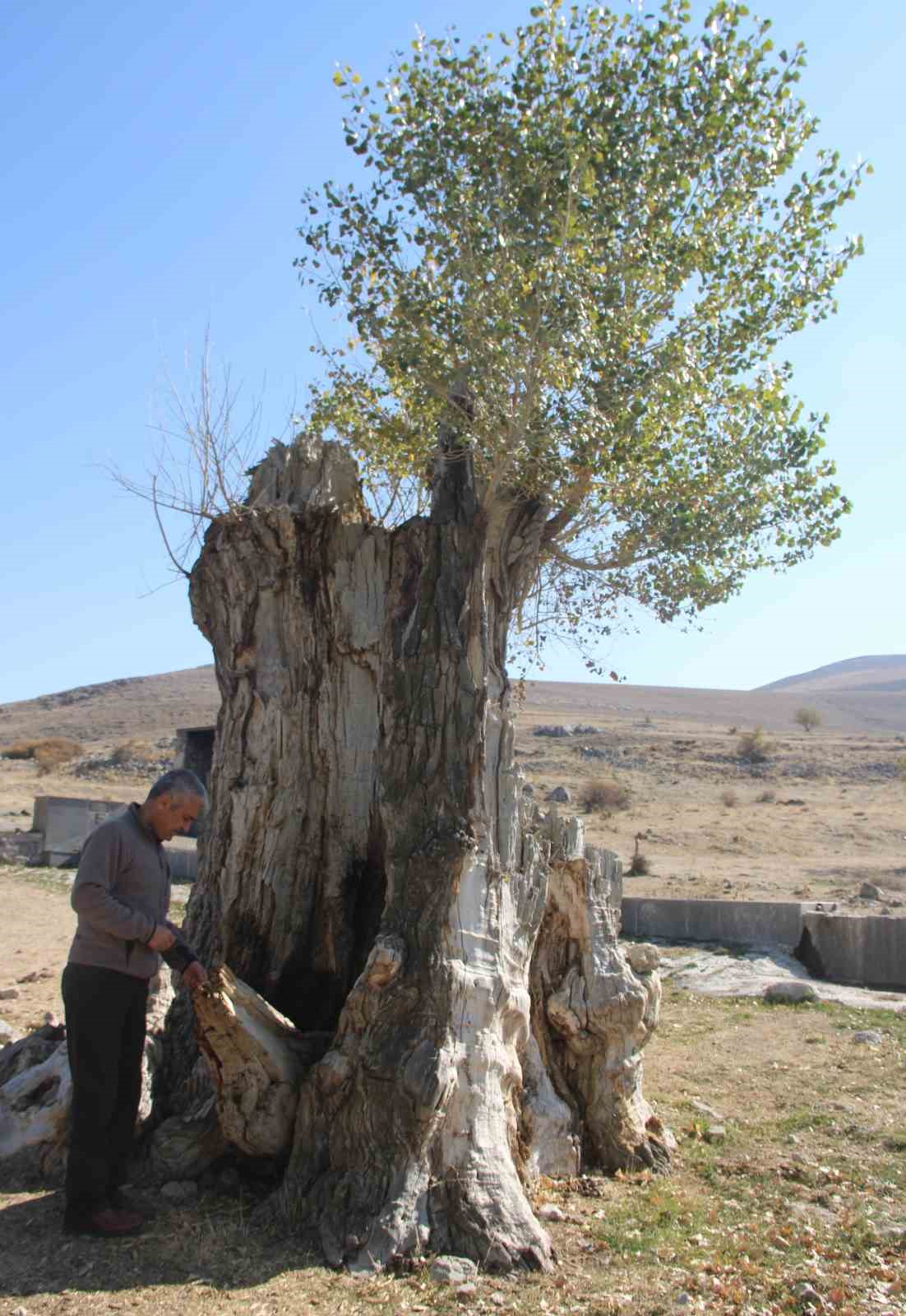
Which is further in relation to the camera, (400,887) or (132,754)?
(132,754)

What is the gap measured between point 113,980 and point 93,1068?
1.19 ft

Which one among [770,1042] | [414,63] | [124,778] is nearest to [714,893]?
[770,1042]

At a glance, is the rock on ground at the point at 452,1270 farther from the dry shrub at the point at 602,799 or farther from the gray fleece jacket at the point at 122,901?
the dry shrub at the point at 602,799

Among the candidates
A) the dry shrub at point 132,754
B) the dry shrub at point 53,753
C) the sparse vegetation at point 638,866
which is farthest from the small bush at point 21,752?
the sparse vegetation at point 638,866

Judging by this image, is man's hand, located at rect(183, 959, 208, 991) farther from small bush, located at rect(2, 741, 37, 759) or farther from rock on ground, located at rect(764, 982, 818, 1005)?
small bush, located at rect(2, 741, 37, 759)

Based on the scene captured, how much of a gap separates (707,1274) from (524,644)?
4730mm

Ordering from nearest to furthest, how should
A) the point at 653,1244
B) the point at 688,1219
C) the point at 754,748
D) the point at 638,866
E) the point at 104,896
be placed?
1. the point at 104,896
2. the point at 653,1244
3. the point at 688,1219
4. the point at 638,866
5. the point at 754,748

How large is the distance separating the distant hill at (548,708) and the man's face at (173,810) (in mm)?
41162

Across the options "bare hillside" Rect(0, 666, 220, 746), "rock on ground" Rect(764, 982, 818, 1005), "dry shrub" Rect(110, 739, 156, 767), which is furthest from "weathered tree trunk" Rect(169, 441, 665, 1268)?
"bare hillside" Rect(0, 666, 220, 746)

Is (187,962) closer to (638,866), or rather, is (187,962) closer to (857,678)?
(638,866)

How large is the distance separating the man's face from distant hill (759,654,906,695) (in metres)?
123

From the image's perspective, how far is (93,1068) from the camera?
4.80 meters

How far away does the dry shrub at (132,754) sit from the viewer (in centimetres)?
3850

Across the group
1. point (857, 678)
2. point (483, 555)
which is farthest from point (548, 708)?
point (857, 678)
